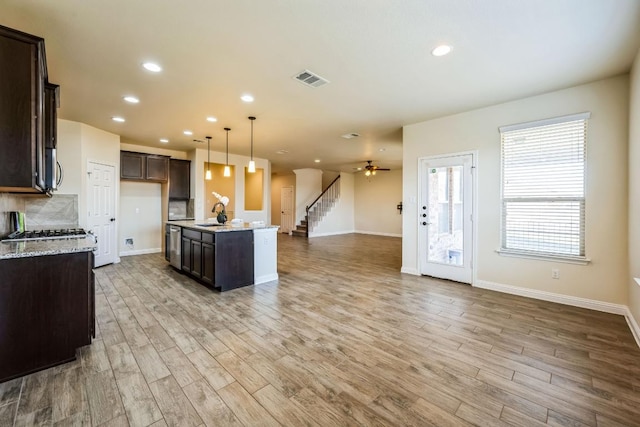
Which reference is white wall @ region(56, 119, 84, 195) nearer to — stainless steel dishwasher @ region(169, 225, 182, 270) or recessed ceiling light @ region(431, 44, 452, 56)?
stainless steel dishwasher @ region(169, 225, 182, 270)

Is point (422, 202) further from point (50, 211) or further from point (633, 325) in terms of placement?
point (50, 211)

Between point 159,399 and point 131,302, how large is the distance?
91.1 inches

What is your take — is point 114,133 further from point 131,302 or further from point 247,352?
point 247,352

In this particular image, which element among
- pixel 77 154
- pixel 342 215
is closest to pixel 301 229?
pixel 342 215

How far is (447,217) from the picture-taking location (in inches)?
187

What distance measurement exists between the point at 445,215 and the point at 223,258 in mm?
3770

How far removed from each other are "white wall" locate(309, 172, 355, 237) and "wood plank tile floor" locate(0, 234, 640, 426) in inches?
301

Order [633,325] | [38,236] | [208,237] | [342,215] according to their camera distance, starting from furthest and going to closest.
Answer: [342,215]
[208,237]
[38,236]
[633,325]

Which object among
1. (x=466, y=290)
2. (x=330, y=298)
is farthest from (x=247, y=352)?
(x=466, y=290)

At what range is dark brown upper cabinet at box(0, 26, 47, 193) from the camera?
202cm

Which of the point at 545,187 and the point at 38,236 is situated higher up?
the point at 545,187

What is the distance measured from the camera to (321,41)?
2545mm

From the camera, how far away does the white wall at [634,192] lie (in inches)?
110

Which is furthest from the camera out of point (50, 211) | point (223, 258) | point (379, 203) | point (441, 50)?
point (379, 203)
